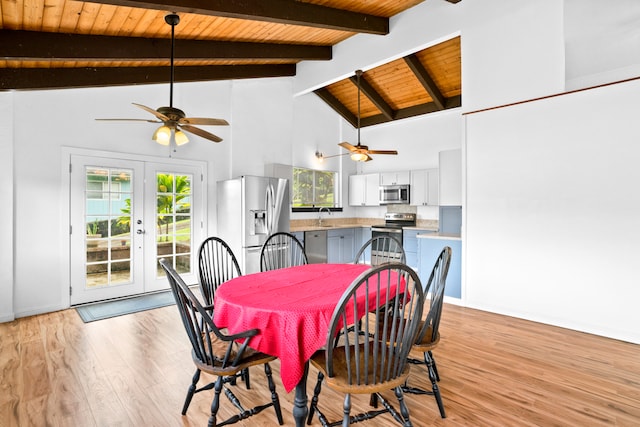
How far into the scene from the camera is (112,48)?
3566 millimetres

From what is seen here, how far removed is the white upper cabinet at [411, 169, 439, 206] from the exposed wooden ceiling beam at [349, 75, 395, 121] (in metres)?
1.42

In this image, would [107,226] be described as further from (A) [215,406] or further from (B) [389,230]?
(B) [389,230]

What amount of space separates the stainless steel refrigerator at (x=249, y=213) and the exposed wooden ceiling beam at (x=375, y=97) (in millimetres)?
2549

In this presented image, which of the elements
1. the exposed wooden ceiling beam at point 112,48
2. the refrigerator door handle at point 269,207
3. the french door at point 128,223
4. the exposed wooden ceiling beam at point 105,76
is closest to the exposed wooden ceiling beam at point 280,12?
the exposed wooden ceiling beam at point 112,48

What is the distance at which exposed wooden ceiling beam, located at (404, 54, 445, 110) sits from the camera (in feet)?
17.6

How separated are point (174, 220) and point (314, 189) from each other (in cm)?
304

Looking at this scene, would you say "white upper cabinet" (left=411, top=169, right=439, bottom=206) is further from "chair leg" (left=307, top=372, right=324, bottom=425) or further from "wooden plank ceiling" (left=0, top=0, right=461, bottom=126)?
"chair leg" (left=307, top=372, right=324, bottom=425)

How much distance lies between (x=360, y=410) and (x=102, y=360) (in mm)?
2116

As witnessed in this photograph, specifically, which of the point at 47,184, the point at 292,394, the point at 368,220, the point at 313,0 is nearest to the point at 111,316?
the point at 47,184

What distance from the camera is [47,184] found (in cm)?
396

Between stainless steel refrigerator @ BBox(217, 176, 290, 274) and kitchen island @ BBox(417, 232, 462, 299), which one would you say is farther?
stainless steel refrigerator @ BBox(217, 176, 290, 274)

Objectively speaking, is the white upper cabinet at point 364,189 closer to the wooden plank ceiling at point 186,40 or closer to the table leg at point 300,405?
the wooden plank ceiling at point 186,40

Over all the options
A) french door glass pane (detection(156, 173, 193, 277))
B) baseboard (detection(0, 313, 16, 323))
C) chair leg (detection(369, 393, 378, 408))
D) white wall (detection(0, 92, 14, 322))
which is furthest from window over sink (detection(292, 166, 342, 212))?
chair leg (detection(369, 393, 378, 408))

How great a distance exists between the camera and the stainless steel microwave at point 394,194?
21.8 feet
